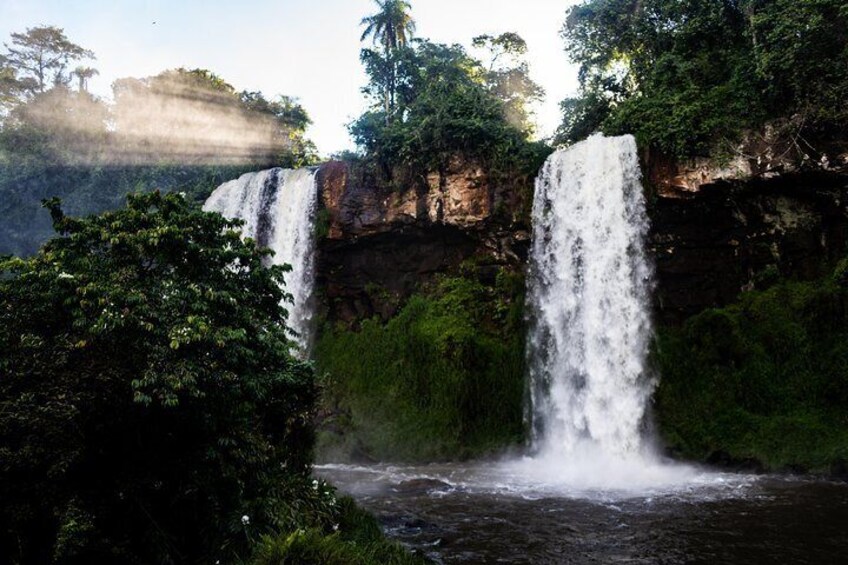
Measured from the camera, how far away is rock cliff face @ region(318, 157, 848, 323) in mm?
16234

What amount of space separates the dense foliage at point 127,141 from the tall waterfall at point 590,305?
17745mm

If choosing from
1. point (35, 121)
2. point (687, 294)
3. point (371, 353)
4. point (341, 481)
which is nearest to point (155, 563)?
point (341, 481)

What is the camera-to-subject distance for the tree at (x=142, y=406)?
5695 mm

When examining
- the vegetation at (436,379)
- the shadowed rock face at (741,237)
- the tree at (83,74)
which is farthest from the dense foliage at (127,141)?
the shadowed rock face at (741,237)

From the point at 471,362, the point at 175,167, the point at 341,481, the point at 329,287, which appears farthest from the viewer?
the point at 175,167

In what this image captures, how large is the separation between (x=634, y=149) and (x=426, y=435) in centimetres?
1146

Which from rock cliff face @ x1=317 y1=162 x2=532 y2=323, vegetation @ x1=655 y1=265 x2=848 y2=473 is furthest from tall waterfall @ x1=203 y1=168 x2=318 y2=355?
vegetation @ x1=655 y1=265 x2=848 y2=473

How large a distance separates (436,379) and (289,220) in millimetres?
9359

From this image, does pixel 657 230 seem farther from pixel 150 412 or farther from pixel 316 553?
pixel 150 412

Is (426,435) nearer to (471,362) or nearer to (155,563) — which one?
(471,362)

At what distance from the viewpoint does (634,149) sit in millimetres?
17312

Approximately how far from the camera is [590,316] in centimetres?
1678

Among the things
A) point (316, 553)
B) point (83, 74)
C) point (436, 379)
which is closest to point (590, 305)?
point (436, 379)

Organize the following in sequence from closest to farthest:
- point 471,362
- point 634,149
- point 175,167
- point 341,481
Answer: point 341,481, point 634,149, point 471,362, point 175,167
